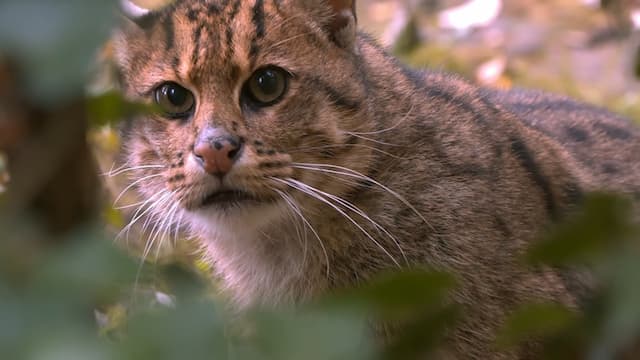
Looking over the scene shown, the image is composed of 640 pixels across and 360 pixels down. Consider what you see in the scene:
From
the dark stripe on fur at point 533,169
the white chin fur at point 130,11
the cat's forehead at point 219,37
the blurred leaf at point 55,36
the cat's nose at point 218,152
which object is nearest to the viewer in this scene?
the blurred leaf at point 55,36

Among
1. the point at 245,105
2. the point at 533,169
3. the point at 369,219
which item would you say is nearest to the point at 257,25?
the point at 245,105

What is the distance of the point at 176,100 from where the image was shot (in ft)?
10.2

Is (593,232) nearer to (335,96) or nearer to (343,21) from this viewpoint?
(335,96)

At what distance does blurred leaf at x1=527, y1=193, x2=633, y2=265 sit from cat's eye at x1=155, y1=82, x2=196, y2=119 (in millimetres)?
2116

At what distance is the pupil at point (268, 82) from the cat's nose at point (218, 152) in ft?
0.92

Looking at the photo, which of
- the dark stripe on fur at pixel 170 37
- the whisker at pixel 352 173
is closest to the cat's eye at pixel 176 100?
the dark stripe on fur at pixel 170 37

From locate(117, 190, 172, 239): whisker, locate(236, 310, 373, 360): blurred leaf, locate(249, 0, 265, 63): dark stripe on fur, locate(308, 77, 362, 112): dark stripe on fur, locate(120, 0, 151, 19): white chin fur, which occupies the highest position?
locate(249, 0, 265, 63): dark stripe on fur

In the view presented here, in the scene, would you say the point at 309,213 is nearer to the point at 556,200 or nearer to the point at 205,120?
the point at 205,120

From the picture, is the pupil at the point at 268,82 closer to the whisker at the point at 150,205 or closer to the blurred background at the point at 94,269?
the whisker at the point at 150,205

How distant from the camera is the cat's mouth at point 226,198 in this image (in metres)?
2.97

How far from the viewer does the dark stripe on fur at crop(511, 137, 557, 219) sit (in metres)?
3.50

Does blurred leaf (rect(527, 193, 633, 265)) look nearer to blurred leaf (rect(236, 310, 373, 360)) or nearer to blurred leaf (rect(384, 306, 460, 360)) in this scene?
blurred leaf (rect(384, 306, 460, 360))

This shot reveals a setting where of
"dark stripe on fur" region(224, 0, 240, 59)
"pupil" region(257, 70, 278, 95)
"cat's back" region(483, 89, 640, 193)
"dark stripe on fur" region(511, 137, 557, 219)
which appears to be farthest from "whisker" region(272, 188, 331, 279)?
"cat's back" region(483, 89, 640, 193)

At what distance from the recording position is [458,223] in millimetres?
3277
